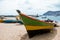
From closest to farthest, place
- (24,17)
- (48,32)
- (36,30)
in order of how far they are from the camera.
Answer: (24,17) < (36,30) < (48,32)

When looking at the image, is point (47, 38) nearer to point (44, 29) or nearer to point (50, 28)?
point (44, 29)

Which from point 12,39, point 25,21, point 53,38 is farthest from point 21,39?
point 53,38

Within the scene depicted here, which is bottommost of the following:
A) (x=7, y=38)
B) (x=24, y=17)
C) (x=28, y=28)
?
(x=7, y=38)

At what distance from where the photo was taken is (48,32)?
11781mm

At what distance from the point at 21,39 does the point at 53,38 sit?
2179mm

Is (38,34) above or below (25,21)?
below

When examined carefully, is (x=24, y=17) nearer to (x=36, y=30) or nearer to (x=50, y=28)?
(x=36, y=30)

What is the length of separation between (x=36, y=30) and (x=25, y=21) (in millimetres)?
1089

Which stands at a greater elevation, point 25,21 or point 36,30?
point 25,21

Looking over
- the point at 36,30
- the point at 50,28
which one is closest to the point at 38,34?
the point at 36,30

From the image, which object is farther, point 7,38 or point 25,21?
point 7,38

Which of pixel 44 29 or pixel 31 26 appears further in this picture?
pixel 44 29

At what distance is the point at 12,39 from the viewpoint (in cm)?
1066

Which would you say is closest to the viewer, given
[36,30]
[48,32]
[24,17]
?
[24,17]
